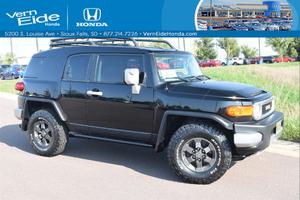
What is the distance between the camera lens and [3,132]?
7926mm

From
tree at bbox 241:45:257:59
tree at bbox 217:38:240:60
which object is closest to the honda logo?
tree at bbox 217:38:240:60

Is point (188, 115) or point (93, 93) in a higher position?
point (93, 93)

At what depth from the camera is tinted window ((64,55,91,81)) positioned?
570 centimetres

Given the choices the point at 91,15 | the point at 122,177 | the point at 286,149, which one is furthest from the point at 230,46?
the point at 122,177

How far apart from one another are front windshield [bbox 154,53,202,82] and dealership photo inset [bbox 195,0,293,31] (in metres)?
9.55

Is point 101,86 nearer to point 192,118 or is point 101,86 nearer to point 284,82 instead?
point 192,118

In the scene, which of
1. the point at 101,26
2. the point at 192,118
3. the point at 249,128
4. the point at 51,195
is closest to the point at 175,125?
the point at 192,118

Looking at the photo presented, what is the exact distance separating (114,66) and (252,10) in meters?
11.5

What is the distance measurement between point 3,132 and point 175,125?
4.50 metres

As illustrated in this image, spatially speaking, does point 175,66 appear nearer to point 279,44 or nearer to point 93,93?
point 93,93

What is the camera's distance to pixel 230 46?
6400cm

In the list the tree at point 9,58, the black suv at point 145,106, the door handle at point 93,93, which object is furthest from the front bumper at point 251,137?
the tree at point 9,58

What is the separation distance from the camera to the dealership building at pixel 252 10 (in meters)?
14.9

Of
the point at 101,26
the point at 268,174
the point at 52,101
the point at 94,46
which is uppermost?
the point at 101,26
